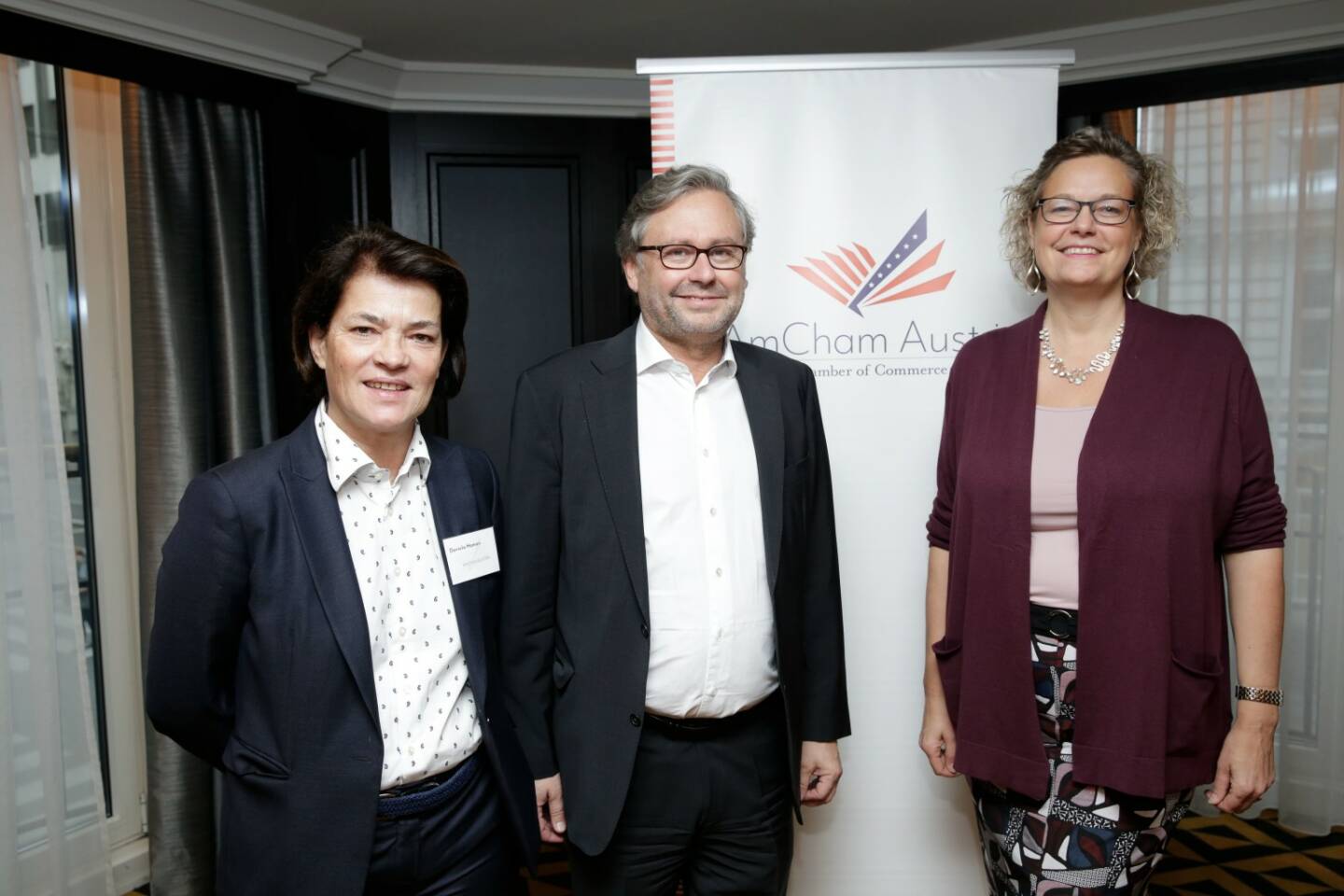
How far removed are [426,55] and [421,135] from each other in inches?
13.8

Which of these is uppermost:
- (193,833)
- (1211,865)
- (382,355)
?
(382,355)

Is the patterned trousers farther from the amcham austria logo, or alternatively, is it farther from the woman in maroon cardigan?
the amcham austria logo

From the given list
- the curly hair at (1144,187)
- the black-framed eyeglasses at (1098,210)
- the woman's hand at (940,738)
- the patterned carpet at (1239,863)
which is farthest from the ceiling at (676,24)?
the patterned carpet at (1239,863)

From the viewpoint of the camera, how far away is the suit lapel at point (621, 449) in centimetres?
183

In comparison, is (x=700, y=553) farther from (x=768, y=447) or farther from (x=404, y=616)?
(x=404, y=616)

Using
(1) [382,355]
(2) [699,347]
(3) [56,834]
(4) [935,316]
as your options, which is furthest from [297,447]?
(3) [56,834]

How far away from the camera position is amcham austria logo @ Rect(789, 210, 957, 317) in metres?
2.60

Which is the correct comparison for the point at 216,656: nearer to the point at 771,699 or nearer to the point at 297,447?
the point at 297,447

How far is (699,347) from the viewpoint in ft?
6.37

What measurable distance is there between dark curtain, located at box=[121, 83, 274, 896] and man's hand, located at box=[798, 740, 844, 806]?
2102 millimetres

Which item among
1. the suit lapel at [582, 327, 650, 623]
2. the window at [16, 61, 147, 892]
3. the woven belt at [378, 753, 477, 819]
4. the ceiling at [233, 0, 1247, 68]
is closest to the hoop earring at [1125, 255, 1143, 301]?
the suit lapel at [582, 327, 650, 623]

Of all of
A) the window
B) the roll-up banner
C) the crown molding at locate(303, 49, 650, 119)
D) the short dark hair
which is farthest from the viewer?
the crown molding at locate(303, 49, 650, 119)

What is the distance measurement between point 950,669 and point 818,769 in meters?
0.33

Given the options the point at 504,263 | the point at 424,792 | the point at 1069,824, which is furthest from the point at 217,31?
the point at 1069,824
